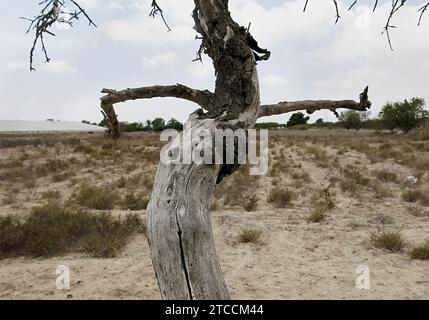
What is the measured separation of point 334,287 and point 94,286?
289 cm

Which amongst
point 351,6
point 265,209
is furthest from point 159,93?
point 265,209

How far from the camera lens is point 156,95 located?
2.03 metres

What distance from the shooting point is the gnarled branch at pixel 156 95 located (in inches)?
77.4

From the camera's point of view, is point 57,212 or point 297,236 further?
point 57,212

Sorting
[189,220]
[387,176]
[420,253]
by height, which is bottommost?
[420,253]

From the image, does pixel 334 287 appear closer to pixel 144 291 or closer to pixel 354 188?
pixel 144 291

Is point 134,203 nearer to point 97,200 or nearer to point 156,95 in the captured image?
point 97,200

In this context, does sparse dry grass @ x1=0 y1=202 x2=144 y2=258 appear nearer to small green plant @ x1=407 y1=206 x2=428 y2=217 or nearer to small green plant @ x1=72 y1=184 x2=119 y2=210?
small green plant @ x1=72 y1=184 x2=119 y2=210

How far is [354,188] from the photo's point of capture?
1018 cm

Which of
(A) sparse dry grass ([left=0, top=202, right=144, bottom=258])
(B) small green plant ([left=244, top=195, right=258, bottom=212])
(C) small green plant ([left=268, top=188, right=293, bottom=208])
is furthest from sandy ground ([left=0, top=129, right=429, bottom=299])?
(C) small green plant ([left=268, top=188, right=293, bottom=208])

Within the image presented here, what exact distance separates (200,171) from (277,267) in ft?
13.0

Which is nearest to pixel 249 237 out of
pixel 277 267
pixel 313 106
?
pixel 277 267

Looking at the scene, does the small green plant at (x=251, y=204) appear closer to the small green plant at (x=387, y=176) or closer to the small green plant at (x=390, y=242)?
the small green plant at (x=390, y=242)

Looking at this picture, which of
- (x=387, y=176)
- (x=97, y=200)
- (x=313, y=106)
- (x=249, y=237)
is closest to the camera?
(x=313, y=106)
